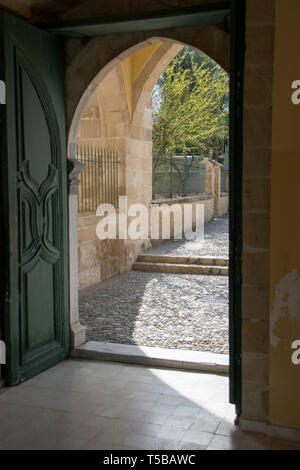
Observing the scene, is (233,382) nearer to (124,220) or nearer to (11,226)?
(11,226)

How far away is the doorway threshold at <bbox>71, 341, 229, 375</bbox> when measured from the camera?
4.74m

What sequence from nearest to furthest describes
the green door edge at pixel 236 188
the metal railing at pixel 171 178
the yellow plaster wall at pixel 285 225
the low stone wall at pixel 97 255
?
the yellow plaster wall at pixel 285 225 < the green door edge at pixel 236 188 < the low stone wall at pixel 97 255 < the metal railing at pixel 171 178

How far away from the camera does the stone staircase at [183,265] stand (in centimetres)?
970

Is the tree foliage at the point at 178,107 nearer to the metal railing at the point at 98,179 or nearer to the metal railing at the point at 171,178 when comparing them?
the metal railing at the point at 171,178

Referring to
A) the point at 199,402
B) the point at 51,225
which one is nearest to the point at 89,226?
the point at 51,225

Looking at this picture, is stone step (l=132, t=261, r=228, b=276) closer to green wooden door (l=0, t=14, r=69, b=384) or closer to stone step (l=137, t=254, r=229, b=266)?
stone step (l=137, t=254, r=229, b=266)

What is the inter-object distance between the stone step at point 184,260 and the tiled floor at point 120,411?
5.29m

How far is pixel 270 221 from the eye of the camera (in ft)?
11.2

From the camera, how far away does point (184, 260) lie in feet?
33.1

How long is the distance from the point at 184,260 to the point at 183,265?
21 centimetres

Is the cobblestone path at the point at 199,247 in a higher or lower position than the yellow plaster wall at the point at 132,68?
lower

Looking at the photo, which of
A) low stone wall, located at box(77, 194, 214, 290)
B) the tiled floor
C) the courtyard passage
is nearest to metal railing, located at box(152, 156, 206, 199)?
low stone wall, located at box(77, 194, 214, 290)

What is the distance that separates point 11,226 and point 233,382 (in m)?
2.13

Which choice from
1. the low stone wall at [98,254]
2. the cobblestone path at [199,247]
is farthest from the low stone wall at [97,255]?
the cobblestone path at [199,247]
